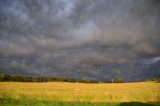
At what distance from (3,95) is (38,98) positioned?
8.08 meters

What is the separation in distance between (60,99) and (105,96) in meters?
9.21

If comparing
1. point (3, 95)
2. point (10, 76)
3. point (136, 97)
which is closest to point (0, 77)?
point (10, 76)

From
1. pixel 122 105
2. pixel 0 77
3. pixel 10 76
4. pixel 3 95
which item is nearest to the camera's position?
pixel 122 105

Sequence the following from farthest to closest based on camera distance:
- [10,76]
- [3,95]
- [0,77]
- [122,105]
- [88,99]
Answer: [10,76]
[0,77]
[3,95]
[88,99]
[122,105]

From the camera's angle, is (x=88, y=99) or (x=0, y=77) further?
(x=0, y=77)

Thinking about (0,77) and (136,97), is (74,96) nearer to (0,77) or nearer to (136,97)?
(136,97)

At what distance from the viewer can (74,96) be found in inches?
2004

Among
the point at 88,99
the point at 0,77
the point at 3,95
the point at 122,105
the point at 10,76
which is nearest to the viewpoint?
the point at 122,105

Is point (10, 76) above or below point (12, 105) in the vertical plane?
above

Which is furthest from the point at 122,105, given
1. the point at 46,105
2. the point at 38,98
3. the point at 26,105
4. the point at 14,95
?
the point at 14,95

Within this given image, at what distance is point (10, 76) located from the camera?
19312 cm

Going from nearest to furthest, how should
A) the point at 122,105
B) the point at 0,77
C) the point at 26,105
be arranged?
the point at 122,105
the point at 26,105
the point at 0,77

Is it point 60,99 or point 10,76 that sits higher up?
point 10,76

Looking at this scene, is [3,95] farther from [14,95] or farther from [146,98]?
[146,98]
